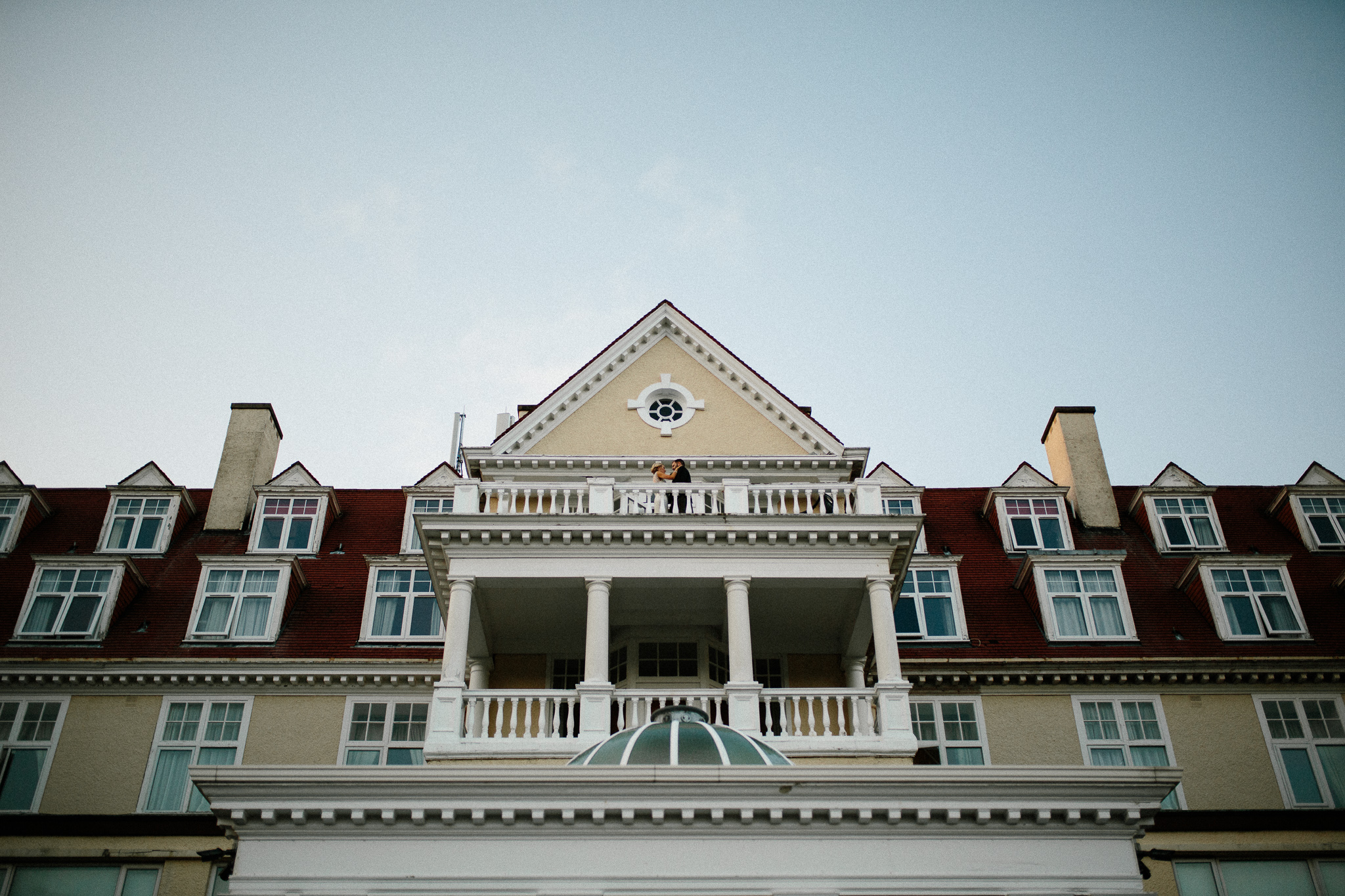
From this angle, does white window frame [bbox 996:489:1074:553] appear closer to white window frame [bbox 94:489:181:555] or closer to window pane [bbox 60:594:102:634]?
white window frame [bbox 94:489:181:555]

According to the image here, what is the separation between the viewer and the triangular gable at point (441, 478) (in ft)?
92.3

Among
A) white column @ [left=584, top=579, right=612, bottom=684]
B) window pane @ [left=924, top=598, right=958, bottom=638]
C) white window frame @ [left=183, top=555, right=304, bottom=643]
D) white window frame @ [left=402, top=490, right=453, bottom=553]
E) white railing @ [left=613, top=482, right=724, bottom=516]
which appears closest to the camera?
white column @ [left=584, top=579, right=612, bottom=684]

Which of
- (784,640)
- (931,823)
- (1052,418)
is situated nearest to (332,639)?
(784,640)

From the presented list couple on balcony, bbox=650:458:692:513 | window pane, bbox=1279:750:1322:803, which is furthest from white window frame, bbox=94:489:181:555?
window pane, bbox=1279:750:1322:803

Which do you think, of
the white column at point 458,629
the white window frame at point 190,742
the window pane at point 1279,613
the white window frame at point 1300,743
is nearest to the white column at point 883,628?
the white column at point 458,629

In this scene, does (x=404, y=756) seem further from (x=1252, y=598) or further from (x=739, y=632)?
(x=1252, y=598)

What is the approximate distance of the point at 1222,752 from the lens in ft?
73.0

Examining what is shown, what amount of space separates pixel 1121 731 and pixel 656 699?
991 cm

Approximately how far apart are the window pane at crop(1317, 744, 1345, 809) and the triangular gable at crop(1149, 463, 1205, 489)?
7456 millimetres

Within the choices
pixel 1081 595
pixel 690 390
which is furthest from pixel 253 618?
pixel 1081 595

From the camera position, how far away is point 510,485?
2148 cm

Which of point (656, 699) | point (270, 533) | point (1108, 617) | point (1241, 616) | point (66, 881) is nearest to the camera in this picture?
point (656, 699)

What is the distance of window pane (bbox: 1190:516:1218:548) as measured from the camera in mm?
27406

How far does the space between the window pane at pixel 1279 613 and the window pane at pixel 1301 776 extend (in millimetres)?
2959
